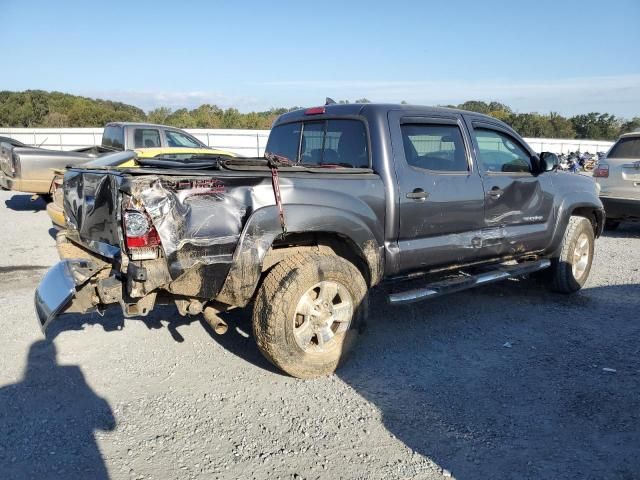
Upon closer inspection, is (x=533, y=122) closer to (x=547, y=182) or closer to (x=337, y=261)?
(x=547, y=182)

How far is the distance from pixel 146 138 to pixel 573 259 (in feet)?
28.6

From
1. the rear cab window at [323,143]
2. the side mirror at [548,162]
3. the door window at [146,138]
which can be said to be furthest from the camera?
A: the door window at [146,138]

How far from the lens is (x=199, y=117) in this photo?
41.0 meters

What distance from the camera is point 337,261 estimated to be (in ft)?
12.4

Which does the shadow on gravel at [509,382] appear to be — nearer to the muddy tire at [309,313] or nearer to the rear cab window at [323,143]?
the muddy tire at [309,313]

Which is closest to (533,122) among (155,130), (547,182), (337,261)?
(155,130)

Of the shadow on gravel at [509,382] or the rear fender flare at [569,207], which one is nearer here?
the shadow on gravel at [509,382]

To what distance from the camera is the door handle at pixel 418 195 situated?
4.18 meters

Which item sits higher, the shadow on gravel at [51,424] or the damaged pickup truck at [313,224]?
the damaged pickup truck at [313,224]

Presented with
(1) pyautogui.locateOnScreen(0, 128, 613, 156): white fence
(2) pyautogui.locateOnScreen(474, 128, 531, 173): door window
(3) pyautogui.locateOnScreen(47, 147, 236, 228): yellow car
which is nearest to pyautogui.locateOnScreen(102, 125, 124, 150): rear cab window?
(3) pyautogui.locateOnScreen(47, 147, 236, 228): yellow car

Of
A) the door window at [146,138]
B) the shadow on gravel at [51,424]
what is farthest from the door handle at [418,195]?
the door window at [146,138]

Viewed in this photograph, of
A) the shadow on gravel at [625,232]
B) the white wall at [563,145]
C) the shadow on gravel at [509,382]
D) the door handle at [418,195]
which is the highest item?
the white wall at [563,145]

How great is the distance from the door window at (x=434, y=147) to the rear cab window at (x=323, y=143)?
1.27 feet

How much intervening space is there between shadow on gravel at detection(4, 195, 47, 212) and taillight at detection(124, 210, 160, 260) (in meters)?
9.57
